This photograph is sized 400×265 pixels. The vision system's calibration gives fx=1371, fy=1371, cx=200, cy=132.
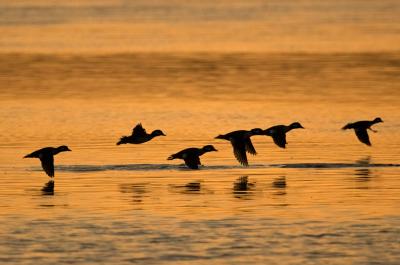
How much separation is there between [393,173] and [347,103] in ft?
60.6

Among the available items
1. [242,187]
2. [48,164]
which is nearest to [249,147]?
[242,187]

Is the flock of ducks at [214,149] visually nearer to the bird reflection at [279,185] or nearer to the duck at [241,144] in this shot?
the duck at [241,144]

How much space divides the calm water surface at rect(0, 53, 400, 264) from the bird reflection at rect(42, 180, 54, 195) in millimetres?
114

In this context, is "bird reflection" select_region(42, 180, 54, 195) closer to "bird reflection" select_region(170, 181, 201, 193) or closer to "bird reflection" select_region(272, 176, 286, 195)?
"bird reflection" select_region(170, 181, 201, 193)

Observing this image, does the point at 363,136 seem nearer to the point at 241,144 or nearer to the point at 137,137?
the point at 241,144

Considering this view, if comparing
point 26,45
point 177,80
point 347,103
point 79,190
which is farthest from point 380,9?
point 79,190

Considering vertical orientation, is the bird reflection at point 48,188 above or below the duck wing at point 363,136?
below

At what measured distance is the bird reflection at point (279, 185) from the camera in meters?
30.8

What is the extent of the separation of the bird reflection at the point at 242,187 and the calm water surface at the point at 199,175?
5 centimetres

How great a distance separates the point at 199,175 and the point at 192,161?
2.75 ft

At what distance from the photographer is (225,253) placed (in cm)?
2362

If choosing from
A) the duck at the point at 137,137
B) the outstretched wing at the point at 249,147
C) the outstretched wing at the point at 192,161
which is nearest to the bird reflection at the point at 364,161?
the outstretched wing at the point at 249,147

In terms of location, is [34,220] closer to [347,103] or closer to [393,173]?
[393,173]

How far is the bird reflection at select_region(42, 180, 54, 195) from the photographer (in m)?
30.9
